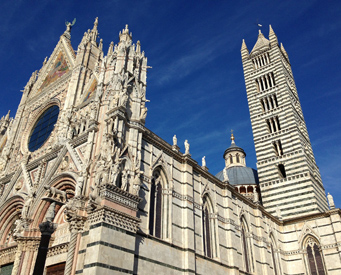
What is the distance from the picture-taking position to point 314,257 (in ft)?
79.1

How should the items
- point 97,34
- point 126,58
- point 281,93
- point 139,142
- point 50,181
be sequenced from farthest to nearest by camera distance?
point 281,93, point 97,34, point 126,58, point 50,181, point 139,142

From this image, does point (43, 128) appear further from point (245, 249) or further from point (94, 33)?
point (245, 249)

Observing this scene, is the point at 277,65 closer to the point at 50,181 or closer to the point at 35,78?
the point at 35,78

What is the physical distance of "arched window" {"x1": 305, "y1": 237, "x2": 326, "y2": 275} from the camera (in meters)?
23.6

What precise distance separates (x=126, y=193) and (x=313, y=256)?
17.5m

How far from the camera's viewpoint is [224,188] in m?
21.3

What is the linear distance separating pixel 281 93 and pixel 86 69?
63.1 feet

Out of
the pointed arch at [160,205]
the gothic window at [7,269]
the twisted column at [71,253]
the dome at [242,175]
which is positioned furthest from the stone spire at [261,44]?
the gothic window at [7,269]

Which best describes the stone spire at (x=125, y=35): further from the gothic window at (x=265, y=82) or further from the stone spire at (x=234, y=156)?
the stone spire at (x=234, y=156)

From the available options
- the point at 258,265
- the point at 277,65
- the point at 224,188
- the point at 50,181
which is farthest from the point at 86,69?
the point at 277,65

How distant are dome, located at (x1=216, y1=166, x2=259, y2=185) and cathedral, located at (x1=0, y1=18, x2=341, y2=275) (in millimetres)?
6743

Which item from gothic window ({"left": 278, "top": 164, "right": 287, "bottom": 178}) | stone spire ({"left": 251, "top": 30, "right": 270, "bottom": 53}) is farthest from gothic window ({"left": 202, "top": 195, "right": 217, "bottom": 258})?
stone spire ({"left": 251, "top": 30, "right": 270, "bottom": 53})

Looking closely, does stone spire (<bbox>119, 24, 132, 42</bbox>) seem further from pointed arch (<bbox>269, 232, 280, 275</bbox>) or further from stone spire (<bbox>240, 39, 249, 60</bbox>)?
stone spire (<bbox>240, 39, 249, 60</bbox>)

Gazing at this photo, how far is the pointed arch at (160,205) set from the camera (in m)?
15.2
